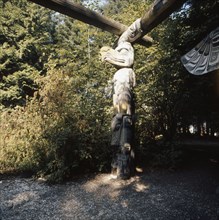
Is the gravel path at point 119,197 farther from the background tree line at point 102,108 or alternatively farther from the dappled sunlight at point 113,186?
the background tree line at point 102,108

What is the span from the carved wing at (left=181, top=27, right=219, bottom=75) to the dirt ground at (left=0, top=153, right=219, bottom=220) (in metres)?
1.84

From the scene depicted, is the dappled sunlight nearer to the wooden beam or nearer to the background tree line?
the background tree line

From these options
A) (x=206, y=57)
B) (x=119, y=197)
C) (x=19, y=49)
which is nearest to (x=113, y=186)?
(x=119, y=197)

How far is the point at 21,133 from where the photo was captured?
535cm

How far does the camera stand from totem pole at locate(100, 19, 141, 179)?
13.2ft

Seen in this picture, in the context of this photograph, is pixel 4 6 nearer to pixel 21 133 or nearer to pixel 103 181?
pixel 21 133

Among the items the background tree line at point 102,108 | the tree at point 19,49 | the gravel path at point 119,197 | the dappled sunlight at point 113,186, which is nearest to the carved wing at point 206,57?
the background tree line at point 102,108

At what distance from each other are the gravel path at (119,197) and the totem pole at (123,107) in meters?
0.32

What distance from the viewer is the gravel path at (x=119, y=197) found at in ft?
8.85

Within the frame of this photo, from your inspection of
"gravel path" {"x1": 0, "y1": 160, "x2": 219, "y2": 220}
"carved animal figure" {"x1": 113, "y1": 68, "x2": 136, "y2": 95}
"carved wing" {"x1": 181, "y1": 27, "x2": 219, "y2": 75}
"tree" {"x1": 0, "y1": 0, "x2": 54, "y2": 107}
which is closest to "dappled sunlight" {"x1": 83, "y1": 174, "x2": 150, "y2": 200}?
"gravel path" {"x1": 0, "y1": 160, "x2": 219, "y2": 220}

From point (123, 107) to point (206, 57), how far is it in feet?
5.78

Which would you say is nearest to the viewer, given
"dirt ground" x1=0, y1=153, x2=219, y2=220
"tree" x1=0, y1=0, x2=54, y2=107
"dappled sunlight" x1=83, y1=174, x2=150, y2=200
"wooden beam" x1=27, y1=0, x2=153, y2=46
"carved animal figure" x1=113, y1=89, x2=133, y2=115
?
"dirt ground" x1=0, y1=153, x2=219, y2=220

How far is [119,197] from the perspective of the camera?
3240 mm

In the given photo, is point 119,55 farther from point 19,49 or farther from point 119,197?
point 19,49
